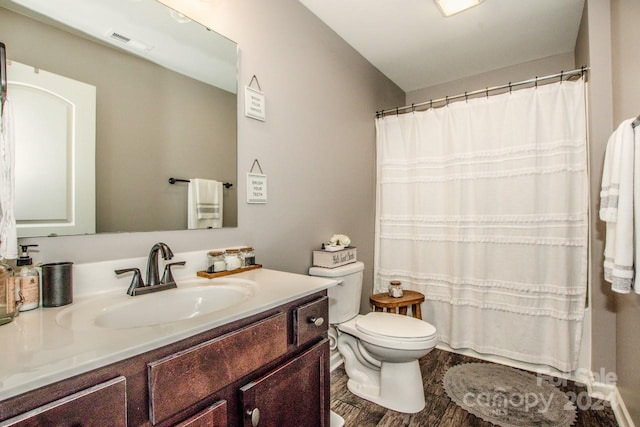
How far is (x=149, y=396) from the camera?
0.67 meters

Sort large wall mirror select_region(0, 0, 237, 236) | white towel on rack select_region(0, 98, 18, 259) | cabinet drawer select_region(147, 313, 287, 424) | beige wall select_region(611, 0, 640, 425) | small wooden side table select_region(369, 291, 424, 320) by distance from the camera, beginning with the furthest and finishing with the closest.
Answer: small wooden side table select_region(369, 291, 424, 320), beige wall select_region(611, 0, 640, 425), large wall mirror select_region(0, 0, 237, 236), white towel on rack select_region(0, 98, 18, 259), cabinet drawer select_region(147, 313, 287, 424)

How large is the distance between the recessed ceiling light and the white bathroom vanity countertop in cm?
201

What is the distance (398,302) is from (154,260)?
1.61m

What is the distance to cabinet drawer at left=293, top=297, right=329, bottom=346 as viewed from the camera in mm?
1073

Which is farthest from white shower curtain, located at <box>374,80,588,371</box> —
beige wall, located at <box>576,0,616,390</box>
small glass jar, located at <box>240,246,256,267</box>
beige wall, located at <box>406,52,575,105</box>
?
small glass jar, located at <box>240,246,256,267</box>

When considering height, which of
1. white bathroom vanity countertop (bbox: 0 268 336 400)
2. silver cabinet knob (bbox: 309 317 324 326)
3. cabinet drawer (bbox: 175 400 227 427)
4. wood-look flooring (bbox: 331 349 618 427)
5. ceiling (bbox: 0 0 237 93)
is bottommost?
wood-look flooring (bbox: 331 349 618 427)

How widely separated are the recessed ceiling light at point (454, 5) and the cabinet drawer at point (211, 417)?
90.0 inches

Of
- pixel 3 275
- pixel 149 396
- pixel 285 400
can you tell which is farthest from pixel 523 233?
pixel 3 275

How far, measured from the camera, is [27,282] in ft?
2.84

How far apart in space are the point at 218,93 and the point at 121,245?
2.62 ft

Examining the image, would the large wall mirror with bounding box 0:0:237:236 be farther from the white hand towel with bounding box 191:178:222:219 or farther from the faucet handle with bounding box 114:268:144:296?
the faucet handle with bounding box 114:268:144:296

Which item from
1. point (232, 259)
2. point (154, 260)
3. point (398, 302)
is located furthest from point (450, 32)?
point (154, 260)

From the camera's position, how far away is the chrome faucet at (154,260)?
44.9 inches

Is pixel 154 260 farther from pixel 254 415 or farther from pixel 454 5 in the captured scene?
pixel 454 5
